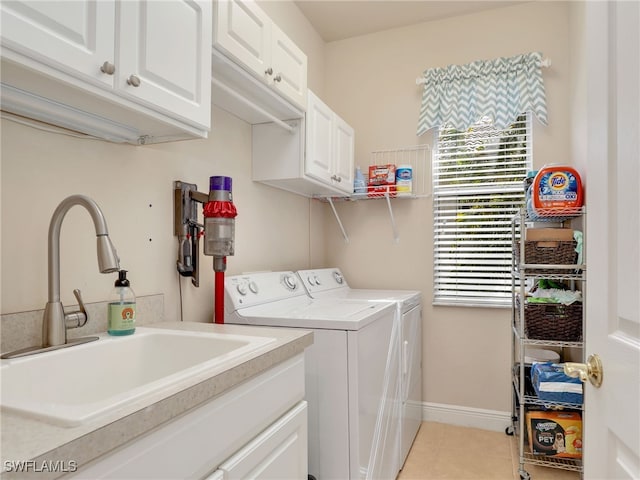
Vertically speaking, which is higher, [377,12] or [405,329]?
[377,12]

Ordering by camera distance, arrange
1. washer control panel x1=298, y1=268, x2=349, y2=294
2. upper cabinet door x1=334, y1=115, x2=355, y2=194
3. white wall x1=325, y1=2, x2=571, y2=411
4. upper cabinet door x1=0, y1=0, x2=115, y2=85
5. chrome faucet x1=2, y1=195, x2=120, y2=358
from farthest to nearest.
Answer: white wall x1=325, y1=2, x2=571, y2=411
upper cabinet door x1=334, y1=115, x2=355, y2=194
washer control panel x1=298, y1=268, x2=349, y2=294
chrome faucet x1=2, y1=195, x2=120, y2=358
upper cabinet door x1=0, y1=0, x2=115, y2=85

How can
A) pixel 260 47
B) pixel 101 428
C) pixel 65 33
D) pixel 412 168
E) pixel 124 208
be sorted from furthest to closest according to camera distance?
pixel 412 168 → pixel 260 47 → pixel 124 208 → pixel 65 33 → pixel 101 428

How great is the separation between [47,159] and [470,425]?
2.92 meters

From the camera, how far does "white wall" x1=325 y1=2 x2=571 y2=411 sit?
281 cm

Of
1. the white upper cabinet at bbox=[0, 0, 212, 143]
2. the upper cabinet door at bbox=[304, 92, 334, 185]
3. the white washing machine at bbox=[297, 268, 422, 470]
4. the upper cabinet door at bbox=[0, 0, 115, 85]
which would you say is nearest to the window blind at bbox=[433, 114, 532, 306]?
the white washing machine at bbox=[297, 268, 422, 470]

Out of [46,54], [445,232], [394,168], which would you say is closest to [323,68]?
[394,168]

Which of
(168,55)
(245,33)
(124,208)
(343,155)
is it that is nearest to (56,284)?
(124,208)

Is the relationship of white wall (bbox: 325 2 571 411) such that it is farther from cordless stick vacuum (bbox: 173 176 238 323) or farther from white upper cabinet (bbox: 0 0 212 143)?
white upper cabinet (bbox: 0 0 212 143)

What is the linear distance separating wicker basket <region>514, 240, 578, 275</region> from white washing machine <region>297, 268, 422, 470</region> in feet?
2.34

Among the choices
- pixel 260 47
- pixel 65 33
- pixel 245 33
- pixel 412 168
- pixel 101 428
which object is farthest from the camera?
pixel 412 168

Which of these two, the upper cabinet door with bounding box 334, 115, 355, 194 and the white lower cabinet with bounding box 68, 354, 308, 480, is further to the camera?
the upper cabinet door with bounding box 334, 115, 355, 194

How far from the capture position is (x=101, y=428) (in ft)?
2.12

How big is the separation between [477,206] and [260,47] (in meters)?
1.91

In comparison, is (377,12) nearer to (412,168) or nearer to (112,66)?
(412,168)
